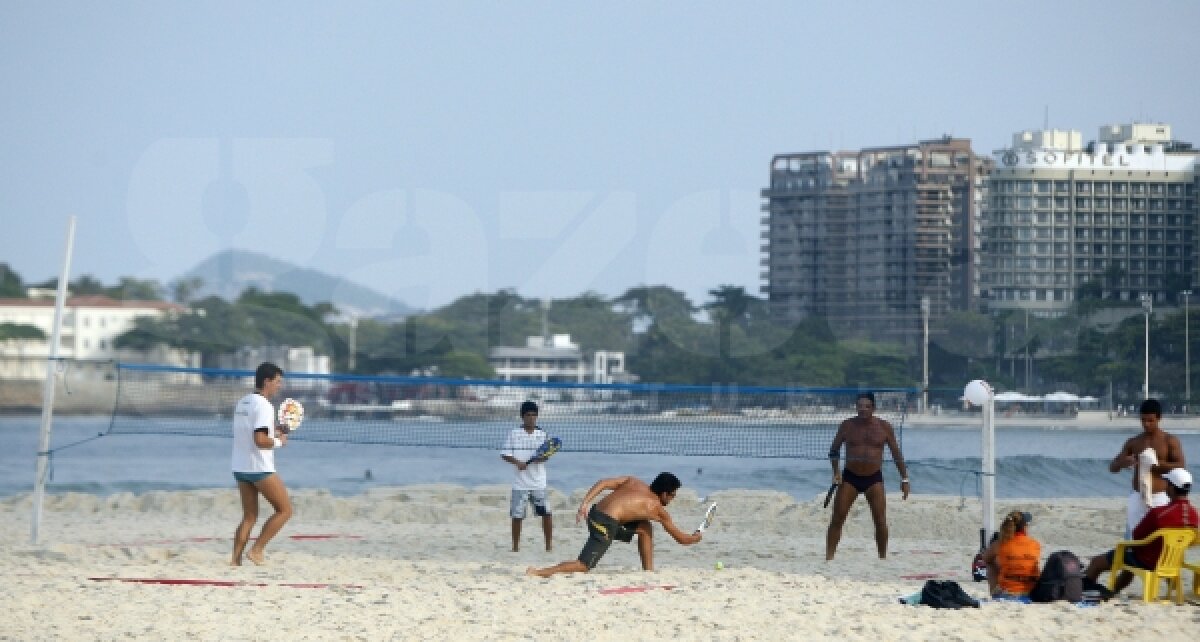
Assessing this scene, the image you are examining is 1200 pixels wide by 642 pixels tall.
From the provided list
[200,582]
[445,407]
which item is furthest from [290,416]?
[445,407]

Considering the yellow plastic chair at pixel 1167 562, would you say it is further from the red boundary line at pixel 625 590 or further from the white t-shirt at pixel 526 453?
the white t-shirt at pixel 526 453

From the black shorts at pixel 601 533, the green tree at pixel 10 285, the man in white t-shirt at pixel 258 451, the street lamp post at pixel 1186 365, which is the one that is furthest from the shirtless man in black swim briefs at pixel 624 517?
the green tree at pixel 10 285

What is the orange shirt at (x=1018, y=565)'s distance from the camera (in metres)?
9.65

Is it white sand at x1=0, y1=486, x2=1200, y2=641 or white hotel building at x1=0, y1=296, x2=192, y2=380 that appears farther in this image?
white hotel building at x1=0, y1=296, x2=192, y2=380

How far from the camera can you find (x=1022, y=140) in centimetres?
10350

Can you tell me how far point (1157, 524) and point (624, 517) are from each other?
3548 mm

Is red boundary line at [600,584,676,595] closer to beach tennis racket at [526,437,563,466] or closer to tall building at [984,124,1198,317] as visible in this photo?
beach tennis racket at [526,437,563,466]

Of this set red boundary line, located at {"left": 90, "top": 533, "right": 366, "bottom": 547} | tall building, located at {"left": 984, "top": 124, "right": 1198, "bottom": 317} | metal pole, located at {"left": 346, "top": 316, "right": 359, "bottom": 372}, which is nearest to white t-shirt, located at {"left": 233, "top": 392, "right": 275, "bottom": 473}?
red boundary line, located at {"left": 90, "top": 533, "right": 366, "bottom": 547}

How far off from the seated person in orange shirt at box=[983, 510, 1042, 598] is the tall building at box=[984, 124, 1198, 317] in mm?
88104

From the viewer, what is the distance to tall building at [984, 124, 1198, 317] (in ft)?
315

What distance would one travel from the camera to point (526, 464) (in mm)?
12781

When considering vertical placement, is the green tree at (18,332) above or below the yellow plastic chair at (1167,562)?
above

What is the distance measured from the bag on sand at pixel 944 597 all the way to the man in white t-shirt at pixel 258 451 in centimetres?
466

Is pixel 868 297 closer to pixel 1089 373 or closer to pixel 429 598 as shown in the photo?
pixel 1089 373
